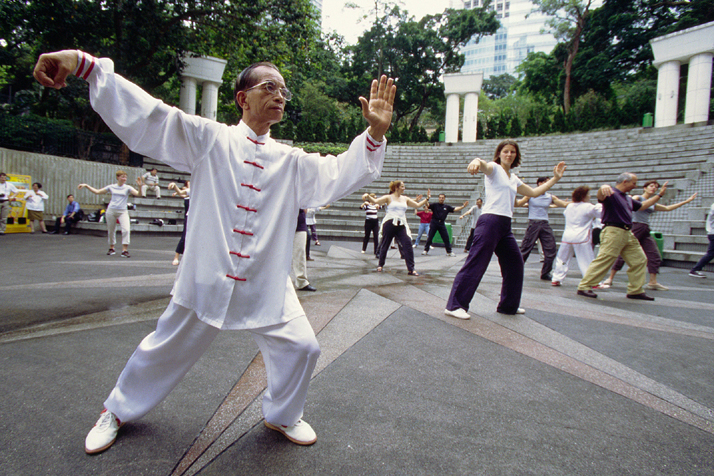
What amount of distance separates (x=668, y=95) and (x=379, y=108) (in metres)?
26.7

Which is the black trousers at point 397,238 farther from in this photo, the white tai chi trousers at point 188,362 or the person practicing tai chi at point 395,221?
the white tai chi trousers at point 188,362

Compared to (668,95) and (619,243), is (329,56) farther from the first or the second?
(619,243)

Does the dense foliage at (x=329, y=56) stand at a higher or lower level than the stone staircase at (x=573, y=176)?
higher

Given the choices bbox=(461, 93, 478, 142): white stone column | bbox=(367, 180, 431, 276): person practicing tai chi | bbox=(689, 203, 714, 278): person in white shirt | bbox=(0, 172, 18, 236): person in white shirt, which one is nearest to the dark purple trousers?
bbox=(367, 180, 431, 276): person practicing tai chi

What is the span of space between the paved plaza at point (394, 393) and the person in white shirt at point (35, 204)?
38.1 feet

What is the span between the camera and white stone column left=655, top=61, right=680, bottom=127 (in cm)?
2211

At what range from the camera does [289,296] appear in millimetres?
2180

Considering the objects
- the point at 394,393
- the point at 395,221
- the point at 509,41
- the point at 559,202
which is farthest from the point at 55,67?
the point at 509,41

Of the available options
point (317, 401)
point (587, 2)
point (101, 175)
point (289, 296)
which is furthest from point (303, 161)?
point (587, 2)

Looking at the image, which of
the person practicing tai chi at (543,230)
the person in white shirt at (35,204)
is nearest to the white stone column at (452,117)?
the person practicing tai chi at (543,230)

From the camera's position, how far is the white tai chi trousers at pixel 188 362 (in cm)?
204

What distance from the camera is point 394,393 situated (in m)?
2.77

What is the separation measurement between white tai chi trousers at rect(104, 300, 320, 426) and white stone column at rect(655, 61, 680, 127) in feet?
88.0

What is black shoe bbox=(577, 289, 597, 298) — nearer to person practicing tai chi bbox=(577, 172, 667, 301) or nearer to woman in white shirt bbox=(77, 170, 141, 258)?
person practicing tai chi bbox=(577, 172, 667, 301)
